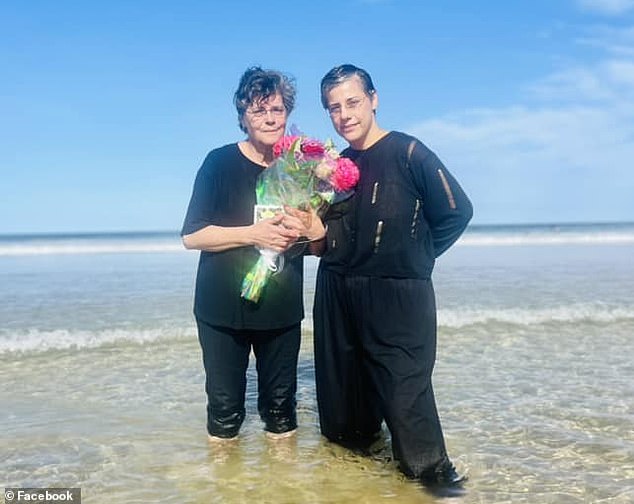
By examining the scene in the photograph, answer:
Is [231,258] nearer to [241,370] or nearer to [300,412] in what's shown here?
[241,370]

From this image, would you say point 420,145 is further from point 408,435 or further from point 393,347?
point 408,435

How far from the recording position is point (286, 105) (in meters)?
3.64

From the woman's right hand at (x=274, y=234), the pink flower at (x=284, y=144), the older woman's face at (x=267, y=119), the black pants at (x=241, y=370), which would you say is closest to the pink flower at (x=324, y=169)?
the pink flower at (x=284, y=144)

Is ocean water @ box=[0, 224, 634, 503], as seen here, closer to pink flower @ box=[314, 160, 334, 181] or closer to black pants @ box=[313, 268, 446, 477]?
black pants @ box=[313, 268, 446, 477]

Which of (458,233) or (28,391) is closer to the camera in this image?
(458,233)

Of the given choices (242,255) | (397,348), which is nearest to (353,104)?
(242,255)

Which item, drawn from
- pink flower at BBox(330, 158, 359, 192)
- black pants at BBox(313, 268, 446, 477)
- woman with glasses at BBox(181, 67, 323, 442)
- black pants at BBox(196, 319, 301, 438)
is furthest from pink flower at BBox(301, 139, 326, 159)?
black pants at BBox(196, 319, 301, 438)

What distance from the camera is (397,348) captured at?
343cm

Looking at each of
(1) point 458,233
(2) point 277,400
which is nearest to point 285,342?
(2) point 277,400

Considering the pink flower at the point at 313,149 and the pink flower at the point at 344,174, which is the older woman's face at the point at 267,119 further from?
the pink flower at the point at 344,174

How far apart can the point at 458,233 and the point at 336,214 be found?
2.29ft

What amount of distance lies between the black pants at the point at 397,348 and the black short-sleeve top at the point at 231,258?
0.31 meters

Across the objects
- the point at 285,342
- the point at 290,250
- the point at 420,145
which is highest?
the point at 420,145

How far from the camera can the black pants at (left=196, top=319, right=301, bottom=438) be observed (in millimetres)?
3787
